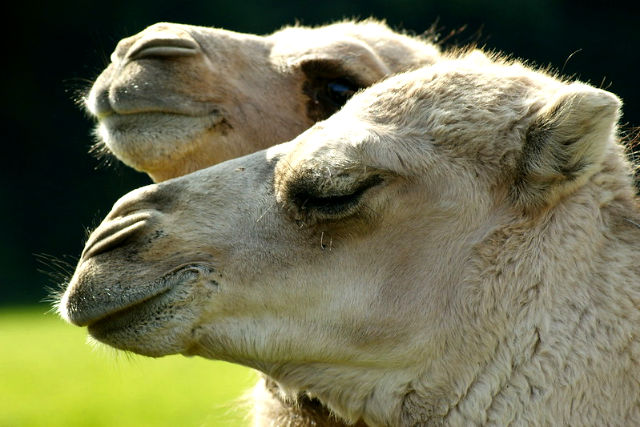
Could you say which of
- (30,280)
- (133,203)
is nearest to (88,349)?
(30,280)

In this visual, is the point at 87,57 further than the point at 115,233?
Yes

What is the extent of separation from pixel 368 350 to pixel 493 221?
655 millimetres

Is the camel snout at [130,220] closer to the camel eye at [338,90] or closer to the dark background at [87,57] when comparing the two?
the camel eye at [338,90]

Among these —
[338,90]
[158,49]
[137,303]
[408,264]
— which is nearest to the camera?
[137,303]

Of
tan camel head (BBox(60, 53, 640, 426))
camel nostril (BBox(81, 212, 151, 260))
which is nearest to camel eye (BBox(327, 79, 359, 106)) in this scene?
tan camel head (BBox(60, 53, 640, 426))

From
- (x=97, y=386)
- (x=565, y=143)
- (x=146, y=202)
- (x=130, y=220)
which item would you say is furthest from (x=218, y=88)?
(x=97, y=386)

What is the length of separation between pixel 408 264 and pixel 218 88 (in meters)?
1.91

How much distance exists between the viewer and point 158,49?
4824mm

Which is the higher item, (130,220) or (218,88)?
(130,220)

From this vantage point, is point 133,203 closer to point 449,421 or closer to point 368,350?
point 368,350

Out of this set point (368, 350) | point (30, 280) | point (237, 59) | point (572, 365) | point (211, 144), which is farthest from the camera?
point (30, 280)

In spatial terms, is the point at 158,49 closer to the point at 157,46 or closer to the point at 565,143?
the point at 157,46

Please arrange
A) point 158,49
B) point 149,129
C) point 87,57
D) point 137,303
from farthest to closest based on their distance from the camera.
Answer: point 87,57 < point 158,49 < point 149,129 < point 137,303

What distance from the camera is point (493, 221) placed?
3467 millimetres
